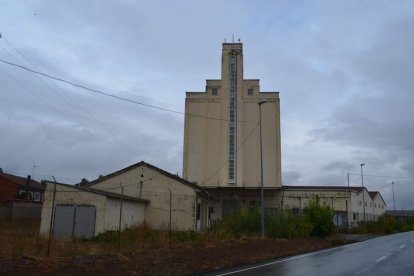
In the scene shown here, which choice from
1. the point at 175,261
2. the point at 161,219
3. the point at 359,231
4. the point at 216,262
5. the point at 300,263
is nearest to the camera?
the point at 175,261

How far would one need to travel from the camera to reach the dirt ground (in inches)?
504

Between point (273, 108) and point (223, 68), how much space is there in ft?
28.0

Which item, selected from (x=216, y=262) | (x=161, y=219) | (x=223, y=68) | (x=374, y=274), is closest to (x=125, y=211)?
(x=161, y=219)

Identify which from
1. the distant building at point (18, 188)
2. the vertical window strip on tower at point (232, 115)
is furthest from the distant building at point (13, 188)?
the vertical window strip on tower at point (232, 115)

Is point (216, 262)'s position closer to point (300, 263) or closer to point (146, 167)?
point (300, 263)

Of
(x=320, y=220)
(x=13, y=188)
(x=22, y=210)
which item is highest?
(x=13, y=188)

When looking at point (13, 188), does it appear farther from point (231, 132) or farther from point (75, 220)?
point (75, 220)

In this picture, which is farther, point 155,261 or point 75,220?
Answer: point 75,220

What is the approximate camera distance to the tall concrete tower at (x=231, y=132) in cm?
5838

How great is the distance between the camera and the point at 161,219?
37.2 m

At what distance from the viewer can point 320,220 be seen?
37.0m

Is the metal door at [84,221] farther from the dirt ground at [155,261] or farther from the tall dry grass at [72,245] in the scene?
the dirt ground at [155,261]

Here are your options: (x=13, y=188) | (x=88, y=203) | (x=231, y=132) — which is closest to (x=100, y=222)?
(x=88, y=203)

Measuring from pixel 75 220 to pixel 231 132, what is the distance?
3271cm
